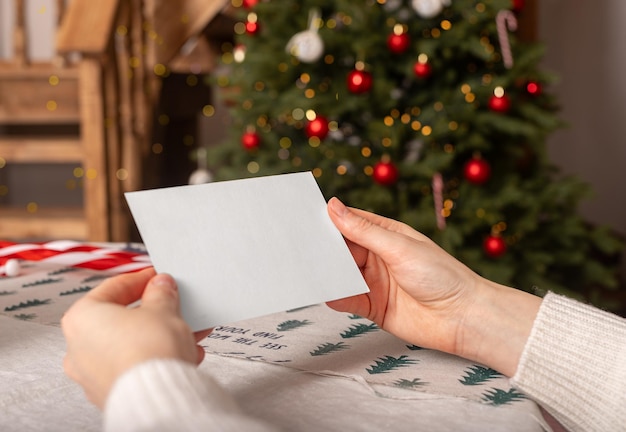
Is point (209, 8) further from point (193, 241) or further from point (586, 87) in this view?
point (193, 241)

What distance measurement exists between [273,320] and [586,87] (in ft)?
9.97

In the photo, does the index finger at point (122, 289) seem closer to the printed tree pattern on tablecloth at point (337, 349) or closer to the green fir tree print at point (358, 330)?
the printed tree pattern on tablecloth at point (337, 349)

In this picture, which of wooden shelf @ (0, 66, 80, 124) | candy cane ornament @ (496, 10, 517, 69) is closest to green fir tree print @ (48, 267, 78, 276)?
candy cane ornament @ (496, 10, 517, 69)

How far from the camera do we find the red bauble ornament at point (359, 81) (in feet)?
6.86

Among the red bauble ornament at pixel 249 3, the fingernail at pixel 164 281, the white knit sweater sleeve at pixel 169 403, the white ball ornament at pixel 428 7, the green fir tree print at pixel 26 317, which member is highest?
the red bauble ornament at pixel 249 3

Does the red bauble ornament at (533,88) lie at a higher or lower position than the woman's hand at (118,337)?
higher

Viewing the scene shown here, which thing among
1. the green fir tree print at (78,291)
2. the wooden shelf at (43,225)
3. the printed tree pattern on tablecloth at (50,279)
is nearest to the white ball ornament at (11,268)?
the printed tree pattern on tablecloth at (50,279)

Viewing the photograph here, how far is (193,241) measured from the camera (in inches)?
21.5

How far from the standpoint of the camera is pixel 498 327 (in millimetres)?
642

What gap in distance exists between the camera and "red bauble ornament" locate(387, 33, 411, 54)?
6.91 ft

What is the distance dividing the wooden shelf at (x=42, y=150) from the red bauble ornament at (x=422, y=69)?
1.35 metres

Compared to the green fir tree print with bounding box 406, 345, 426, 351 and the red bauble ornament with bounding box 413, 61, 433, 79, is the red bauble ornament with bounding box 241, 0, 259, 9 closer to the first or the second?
the red bauble ornament with bounding box 413, 61, 433, 79

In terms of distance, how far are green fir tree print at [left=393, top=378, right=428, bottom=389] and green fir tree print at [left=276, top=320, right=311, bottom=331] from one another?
0.64ft

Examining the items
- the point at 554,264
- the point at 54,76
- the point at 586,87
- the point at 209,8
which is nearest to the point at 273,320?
the point at 554,264
